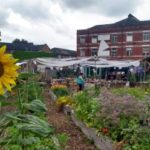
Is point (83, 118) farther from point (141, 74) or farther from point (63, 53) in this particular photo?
point (63, 53)

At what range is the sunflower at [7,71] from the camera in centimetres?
194

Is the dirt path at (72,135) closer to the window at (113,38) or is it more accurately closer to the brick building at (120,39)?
the brick building at (120,39)

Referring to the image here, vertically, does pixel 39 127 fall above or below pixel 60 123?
above

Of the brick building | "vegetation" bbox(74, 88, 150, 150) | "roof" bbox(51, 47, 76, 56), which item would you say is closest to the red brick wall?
the brick building

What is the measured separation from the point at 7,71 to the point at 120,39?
2400 inches

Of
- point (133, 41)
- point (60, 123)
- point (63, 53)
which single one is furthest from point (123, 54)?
point (60, 123)

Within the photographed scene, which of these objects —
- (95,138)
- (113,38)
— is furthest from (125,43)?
(95,138)

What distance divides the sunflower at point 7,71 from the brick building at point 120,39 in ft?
183

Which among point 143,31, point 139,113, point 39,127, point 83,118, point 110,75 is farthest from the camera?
point 143,31

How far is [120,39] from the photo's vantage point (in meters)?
62.3

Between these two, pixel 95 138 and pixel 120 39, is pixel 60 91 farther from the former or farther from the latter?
pixel 120 39

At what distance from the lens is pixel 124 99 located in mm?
7680

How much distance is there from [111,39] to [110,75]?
25.4 meters

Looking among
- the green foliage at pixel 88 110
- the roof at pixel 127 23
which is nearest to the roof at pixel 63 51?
the roof at pixel 127 23
